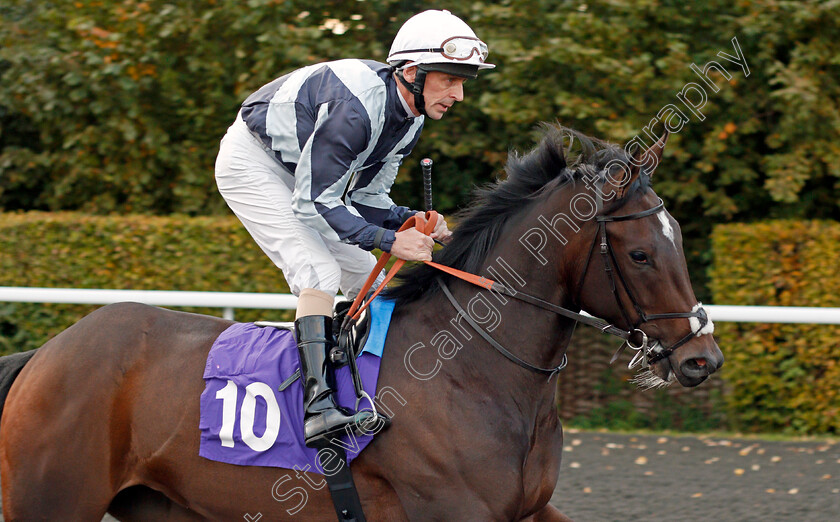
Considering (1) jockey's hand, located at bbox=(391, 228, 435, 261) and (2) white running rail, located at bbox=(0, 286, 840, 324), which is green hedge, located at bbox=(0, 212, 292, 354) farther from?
(1) jockey's hand, located at bbox=(391, 228, 435, 261)

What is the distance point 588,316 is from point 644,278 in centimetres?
26

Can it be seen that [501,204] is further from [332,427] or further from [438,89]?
[332,427]

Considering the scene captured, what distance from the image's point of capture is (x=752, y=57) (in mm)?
7242

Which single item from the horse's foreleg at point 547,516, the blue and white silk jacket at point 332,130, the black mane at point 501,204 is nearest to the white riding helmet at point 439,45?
the blue and white silk jacket at point 332,130

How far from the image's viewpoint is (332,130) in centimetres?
300

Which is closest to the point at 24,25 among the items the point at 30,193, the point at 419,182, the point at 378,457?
the point at 30,193

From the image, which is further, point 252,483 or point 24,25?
point 24,25

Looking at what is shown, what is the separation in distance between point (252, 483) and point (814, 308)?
4.35m

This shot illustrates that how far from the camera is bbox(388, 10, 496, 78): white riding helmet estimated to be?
308 cm

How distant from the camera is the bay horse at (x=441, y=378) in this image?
9.47ft

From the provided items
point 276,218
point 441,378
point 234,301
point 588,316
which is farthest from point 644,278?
point 234,301

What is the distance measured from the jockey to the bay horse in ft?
0.72

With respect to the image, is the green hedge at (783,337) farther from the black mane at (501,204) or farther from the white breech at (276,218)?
the white breech at (276,218)

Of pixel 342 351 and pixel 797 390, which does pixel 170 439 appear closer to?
pixel 342 351
